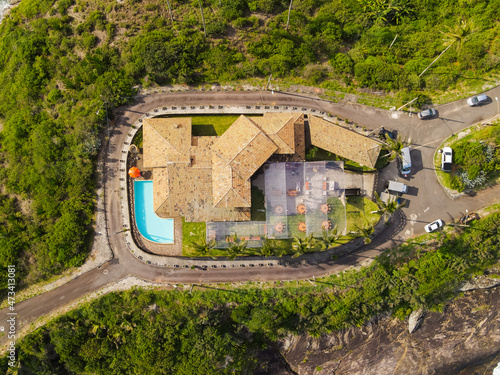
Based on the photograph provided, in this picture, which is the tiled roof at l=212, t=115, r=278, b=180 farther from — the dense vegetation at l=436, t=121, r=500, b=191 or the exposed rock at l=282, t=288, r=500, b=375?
the exposed rock at l=282, t=288, r=500, b=375

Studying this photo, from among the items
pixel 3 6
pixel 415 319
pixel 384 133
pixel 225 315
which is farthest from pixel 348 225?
pixel 3 6

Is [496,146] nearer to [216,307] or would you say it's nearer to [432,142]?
[432,142]

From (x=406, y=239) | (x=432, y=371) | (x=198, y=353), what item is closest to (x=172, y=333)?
(x=198, y=353)

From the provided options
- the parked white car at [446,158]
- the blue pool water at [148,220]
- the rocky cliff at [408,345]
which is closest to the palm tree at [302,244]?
the rocky cliff at [408,345]

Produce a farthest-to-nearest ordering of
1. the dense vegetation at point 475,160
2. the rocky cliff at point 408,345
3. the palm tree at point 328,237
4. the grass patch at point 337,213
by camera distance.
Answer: the rocky cliff at point 408,345, the dense vegetation at point 475,160, the grass patch at point 337,213, the palm tree at point 328,237

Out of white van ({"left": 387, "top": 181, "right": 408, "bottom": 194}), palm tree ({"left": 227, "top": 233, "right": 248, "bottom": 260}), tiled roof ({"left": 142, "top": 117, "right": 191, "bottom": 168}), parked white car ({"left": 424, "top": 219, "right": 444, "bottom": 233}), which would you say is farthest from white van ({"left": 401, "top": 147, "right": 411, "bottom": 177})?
tiled roof ({"left": 142, "top": 117, "right": 191, "bottom": 168})

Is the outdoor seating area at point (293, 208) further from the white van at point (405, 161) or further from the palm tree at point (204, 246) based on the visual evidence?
the white van at point (405, 161)
